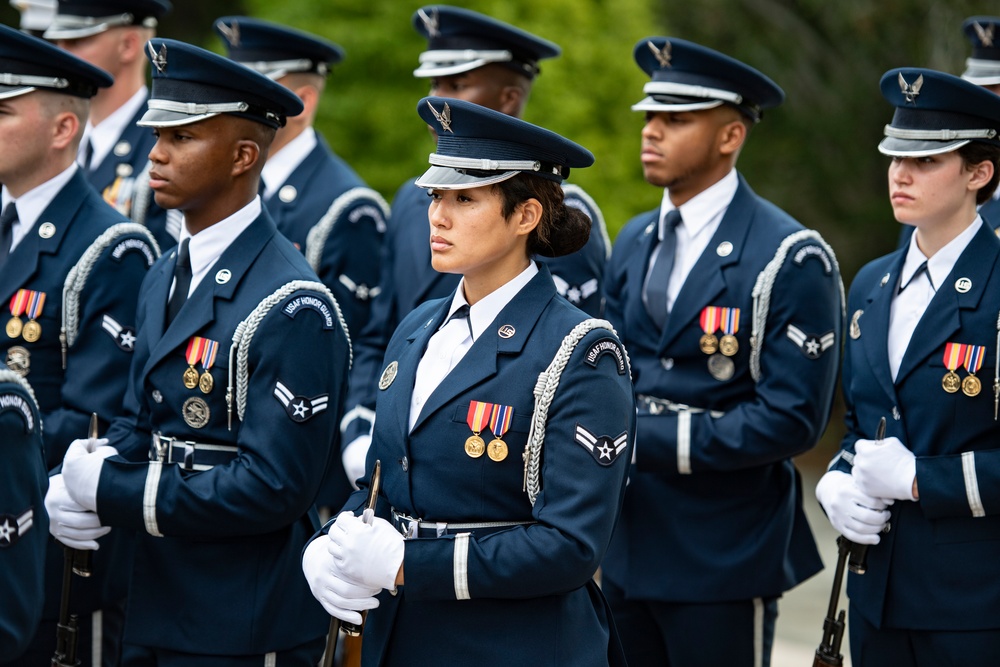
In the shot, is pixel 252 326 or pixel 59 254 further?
pixel 59 254

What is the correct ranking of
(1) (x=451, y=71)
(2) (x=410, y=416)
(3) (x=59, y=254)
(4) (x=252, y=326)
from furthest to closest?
(1) (x=451, y=71)
(3) (x=59, y=254)
(4) (x=252, y=326)
(2) (x=410, y=416)

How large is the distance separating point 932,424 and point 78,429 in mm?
2738

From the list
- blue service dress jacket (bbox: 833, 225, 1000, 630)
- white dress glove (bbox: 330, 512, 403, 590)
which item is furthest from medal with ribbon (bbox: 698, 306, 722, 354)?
white dress glove (bbox: 330, 512, 403, 590)

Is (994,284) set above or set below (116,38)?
below

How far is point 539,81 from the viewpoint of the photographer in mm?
11180

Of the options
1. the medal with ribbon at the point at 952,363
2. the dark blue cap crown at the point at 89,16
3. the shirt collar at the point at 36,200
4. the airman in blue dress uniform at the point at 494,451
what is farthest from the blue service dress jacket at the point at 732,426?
the dark blue cap crown at the point at 89,16

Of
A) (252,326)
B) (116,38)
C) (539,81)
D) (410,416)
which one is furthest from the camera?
(539,81)

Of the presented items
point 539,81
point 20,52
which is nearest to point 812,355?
point 20,52

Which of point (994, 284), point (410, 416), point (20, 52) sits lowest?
point (410, 416)

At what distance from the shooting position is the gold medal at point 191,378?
13.3ft

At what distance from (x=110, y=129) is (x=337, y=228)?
1.20 m

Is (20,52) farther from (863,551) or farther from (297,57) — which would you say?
(863,551)

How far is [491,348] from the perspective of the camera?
355cm

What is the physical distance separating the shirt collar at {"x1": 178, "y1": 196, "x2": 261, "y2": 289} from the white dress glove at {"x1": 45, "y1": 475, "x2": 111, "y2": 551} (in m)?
0.77
